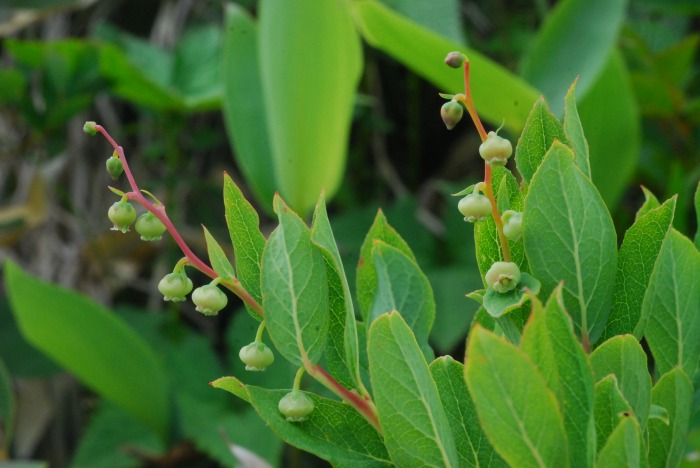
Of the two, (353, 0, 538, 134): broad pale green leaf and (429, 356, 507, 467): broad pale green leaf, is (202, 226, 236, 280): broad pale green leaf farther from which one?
(353, 0, 538, 134): broad pale green leaf

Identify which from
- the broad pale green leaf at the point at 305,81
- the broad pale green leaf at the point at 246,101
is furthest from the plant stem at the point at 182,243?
the broad pale green leaf at the point at 246,101

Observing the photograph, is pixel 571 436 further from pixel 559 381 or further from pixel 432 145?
pixel 432 145

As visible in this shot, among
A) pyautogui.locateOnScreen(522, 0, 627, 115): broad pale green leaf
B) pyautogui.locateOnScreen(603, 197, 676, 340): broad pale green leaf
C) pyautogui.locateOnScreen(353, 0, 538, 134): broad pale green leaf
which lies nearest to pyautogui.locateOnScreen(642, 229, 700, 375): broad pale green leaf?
pyautogui.locateOnScreen(603, 197, 676, 340): broad pale green leaf

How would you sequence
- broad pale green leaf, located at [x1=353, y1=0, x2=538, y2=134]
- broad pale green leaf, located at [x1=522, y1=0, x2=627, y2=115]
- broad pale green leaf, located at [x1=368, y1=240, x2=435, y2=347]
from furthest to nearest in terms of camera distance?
broad pale green leaf, located at [x1=522, y1=0, x2=627, y2=115] → broad pale green leaf, located at [x1=353, y1=0, x2=538, y2=134] → broad pale green leaf, located at [x1=368, y1=240, x2=435, y2=347]

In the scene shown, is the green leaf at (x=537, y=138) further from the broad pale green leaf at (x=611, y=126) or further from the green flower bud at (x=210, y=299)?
the broad pale green leaf at (x=611, y=126)

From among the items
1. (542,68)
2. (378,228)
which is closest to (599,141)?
(542,68)
